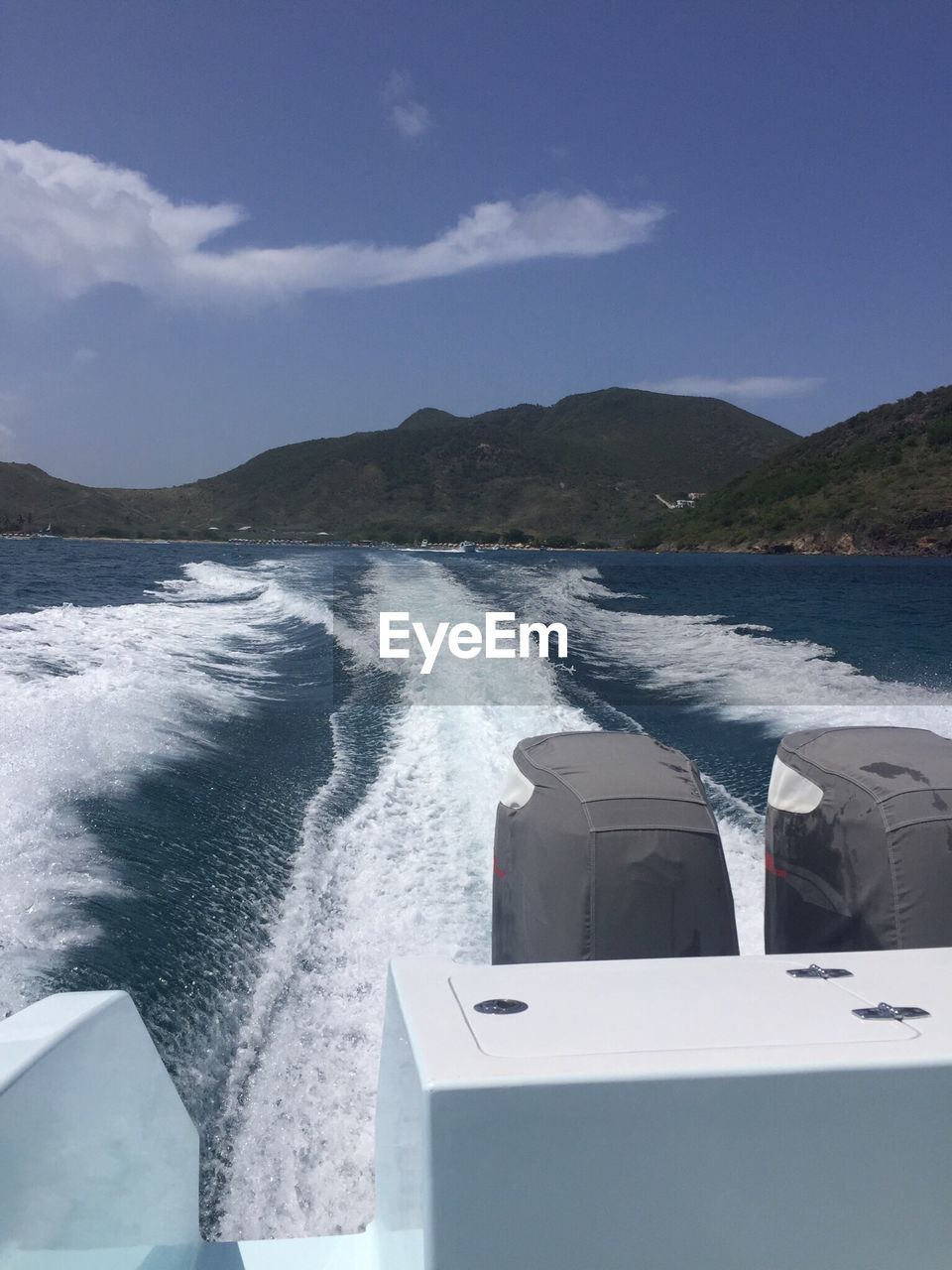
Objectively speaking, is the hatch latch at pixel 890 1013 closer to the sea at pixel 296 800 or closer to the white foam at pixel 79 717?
the sea at pixel 296 800

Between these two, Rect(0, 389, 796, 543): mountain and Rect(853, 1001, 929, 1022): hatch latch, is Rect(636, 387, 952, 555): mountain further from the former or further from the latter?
Rect(853, 1001, 929, 1022): hatch latch

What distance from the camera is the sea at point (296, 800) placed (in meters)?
2.29

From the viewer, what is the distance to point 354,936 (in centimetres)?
313

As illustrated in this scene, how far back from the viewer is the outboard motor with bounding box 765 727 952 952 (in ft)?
5.72

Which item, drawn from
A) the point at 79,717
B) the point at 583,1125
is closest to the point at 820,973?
the point at 583,1125

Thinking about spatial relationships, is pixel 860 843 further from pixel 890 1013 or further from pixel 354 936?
pixel 354 936

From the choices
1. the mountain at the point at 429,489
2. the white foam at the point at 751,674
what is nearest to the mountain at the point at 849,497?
the mountain at the point at 429,489

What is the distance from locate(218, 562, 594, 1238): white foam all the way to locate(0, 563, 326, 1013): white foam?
1.89 ft

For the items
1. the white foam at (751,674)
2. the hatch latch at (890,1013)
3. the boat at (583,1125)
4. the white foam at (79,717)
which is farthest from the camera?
the white foam at (751,674)

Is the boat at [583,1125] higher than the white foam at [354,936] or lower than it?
higher

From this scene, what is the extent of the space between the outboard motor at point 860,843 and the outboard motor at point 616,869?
0.17 metres

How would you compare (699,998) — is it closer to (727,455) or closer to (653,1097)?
(653,1097)

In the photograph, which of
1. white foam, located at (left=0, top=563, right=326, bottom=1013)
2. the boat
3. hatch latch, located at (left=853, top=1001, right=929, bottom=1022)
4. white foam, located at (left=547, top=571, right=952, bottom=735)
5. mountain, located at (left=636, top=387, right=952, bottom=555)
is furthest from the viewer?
mountain, located at (left=636, top=387, right=952, bottom=555)

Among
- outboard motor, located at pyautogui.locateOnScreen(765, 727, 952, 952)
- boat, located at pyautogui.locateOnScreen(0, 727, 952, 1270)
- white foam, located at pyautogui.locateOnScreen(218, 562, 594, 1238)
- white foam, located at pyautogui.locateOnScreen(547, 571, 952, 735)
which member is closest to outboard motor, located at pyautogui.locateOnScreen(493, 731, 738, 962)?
outboard motor, located at pyautogui.locateOnScreen(765, 727, 952, 952)
